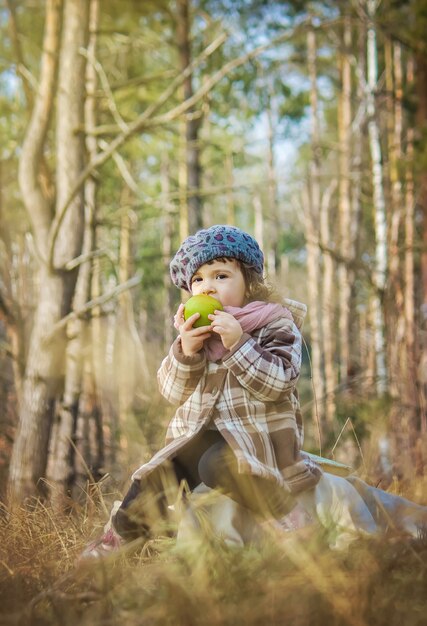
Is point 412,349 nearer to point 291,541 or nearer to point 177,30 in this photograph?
point 291,541

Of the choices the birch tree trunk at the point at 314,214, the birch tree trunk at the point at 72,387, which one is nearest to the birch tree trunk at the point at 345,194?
the birch tree trunk at the point at 314,214

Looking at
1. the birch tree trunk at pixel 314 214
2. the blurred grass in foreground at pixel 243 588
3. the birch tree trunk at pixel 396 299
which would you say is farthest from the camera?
the birch tree trunk at pixel 314 214

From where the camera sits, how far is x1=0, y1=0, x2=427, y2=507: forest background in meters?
6.26

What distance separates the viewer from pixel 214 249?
2.78 m

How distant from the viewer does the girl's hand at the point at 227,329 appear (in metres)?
2.62

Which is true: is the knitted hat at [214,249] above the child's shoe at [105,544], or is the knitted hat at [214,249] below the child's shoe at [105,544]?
above

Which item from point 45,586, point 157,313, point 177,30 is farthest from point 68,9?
point 157,313

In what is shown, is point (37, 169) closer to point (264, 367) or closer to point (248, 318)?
point (248, 318)

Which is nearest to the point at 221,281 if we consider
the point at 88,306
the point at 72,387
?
the point at 88,306

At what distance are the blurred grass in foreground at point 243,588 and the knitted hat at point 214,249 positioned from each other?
1.04 meters

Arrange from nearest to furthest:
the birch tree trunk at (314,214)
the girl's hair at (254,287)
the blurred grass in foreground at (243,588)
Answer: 1. the blurred grass in foreground at (243,588)
2. the girl's hair at (254,287)
3. the birch tree trunk at (314,214)

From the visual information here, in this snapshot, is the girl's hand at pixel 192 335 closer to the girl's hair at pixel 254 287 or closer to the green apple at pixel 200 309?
the green apple at pixel 200 309

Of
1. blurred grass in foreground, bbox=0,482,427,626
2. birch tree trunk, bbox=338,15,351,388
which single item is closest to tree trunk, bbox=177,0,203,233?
birch tree trunk, bbox=338,15,351,388

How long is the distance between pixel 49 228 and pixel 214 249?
4.08m
